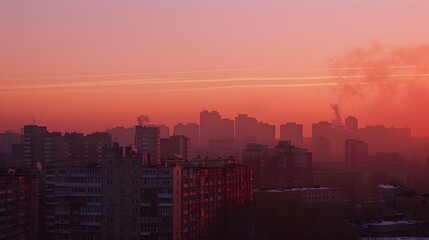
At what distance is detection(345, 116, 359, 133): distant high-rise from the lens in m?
79.6

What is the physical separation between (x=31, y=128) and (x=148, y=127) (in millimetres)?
7245

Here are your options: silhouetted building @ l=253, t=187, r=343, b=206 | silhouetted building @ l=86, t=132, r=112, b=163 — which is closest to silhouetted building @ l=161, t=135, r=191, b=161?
silhouetted building @ l=86, t=132, r=112, b=163

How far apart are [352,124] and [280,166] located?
3722cm

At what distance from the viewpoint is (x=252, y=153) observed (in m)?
45.5

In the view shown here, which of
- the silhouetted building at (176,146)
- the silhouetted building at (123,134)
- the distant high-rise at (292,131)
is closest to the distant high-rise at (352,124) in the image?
the distant high-rise at (292,131)

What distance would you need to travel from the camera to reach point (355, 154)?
213 feet

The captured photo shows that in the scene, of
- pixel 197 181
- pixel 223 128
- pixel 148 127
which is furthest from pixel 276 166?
pixel 223 128

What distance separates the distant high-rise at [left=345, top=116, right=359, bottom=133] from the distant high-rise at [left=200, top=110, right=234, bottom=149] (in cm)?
1124

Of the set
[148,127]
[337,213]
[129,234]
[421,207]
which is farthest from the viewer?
[148,127]

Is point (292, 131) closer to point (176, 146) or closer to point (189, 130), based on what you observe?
point (189, 130)

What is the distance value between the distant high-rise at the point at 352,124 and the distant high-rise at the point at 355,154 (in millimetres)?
12086

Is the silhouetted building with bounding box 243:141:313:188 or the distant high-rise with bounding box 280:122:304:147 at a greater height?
the distant high-rise with bounding box 280:122:304:147

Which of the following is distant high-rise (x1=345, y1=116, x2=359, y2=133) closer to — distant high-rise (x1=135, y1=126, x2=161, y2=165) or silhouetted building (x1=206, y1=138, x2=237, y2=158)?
silhouetted building (x1=206, y1=138, x2=237, y2=158)

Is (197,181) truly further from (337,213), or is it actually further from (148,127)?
(148,127)
